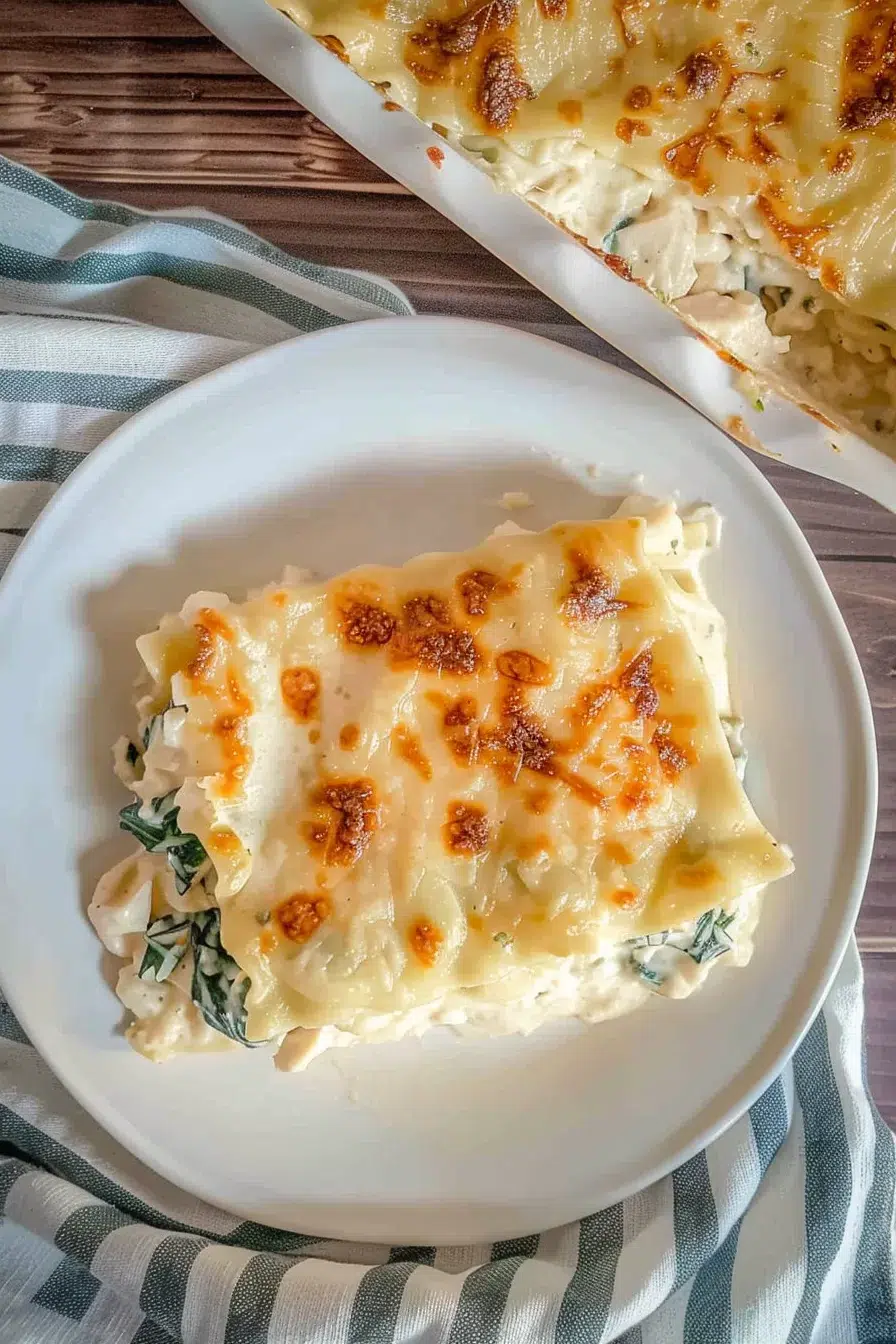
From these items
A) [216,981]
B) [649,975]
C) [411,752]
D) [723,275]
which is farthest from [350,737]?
[723,275]

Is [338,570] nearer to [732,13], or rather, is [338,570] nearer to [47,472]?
[47,472]

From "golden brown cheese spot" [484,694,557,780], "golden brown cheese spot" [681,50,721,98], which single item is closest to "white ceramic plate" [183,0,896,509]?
"golden brown cheese spot" [681,50,721,98]

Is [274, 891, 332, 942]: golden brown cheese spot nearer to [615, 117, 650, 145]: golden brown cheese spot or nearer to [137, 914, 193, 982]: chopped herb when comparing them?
[137, 914, 193, 982]: chopped herb

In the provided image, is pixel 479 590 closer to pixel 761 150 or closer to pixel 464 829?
pixel 464 829

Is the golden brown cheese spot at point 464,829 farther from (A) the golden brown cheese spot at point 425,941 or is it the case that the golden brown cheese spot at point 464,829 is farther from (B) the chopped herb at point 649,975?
(B) the chopped herb at point 649,975

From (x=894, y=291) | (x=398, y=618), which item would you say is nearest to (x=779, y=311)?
(x=894, y=291)
